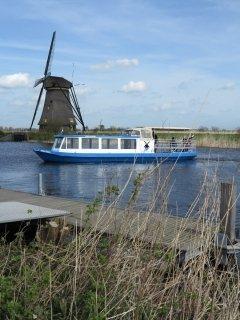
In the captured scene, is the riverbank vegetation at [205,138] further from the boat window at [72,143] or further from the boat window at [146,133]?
the boat window at [72,143]

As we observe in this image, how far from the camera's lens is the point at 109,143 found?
115 feet

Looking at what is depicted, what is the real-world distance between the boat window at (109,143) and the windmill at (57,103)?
18494mm

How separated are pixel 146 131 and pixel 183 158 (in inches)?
130

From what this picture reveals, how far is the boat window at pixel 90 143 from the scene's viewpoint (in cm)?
3441

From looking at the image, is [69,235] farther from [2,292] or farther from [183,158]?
[183,158]

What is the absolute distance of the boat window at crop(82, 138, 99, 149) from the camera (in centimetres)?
3441

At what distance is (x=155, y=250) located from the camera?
4270 millimetres

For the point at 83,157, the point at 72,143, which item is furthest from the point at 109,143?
the point at 72,143

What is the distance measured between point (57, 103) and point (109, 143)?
68.5 ft

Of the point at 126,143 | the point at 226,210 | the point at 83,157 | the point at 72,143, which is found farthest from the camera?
the point at 126,143

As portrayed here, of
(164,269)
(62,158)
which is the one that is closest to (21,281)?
(164,269)

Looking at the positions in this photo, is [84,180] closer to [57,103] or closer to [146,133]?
[146,133]

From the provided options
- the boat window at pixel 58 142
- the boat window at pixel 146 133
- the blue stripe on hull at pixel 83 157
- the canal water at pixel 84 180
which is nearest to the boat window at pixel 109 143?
the blue stripe on hull at pixel 83 157

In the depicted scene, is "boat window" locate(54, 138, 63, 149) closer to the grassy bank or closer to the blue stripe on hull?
the blue stripe on hull
